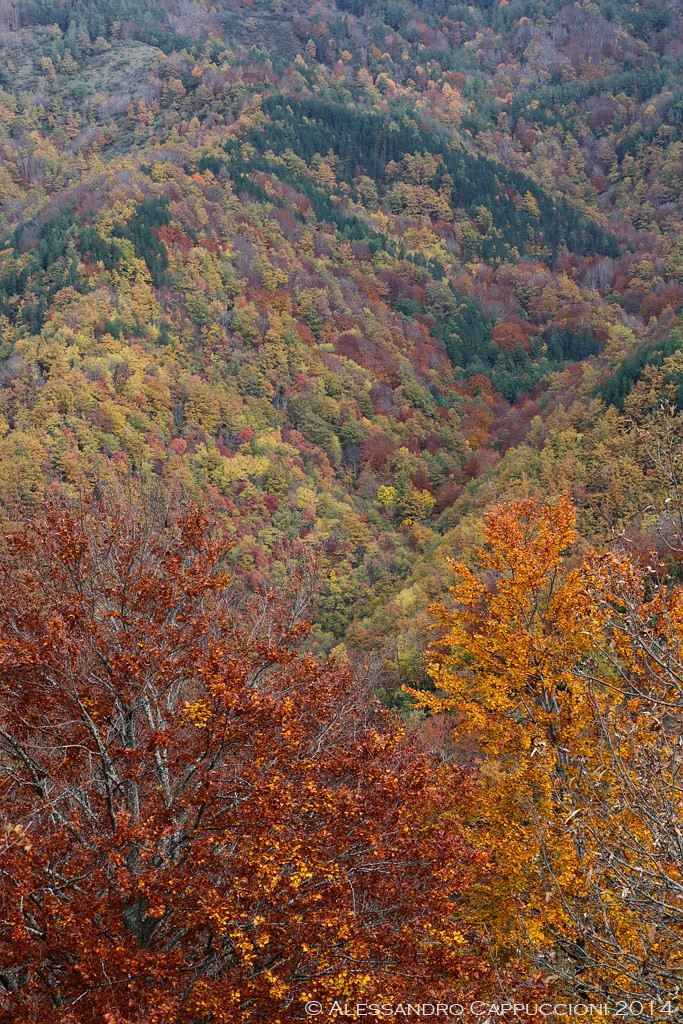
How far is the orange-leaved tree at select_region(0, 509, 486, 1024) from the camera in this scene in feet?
32.7

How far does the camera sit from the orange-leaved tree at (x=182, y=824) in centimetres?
995

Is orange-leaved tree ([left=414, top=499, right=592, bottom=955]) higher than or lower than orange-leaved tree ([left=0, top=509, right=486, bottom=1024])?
lower

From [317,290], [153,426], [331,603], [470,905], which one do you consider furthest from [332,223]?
[470,905]

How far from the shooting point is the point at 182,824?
11.6 metres

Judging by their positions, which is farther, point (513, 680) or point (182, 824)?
point (513, 680)

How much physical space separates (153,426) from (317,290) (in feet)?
220

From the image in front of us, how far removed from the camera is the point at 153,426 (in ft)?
363

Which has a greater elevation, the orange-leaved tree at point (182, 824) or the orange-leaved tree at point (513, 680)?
the orange-leaved tree at point (182, 824)

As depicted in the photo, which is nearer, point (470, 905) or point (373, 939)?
point (373, 939)

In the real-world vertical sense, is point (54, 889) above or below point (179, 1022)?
above

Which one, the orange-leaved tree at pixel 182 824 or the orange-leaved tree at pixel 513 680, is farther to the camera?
the orange-leaved tree at pixel 513 680

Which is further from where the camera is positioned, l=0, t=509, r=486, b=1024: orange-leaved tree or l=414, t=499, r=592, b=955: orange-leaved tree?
l=414, t=499, r=592, b=955: orange-leaved tree

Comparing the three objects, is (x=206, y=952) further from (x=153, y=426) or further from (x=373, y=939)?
(x=153, y=426)

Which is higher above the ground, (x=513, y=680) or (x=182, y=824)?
(x=182, y=824)
